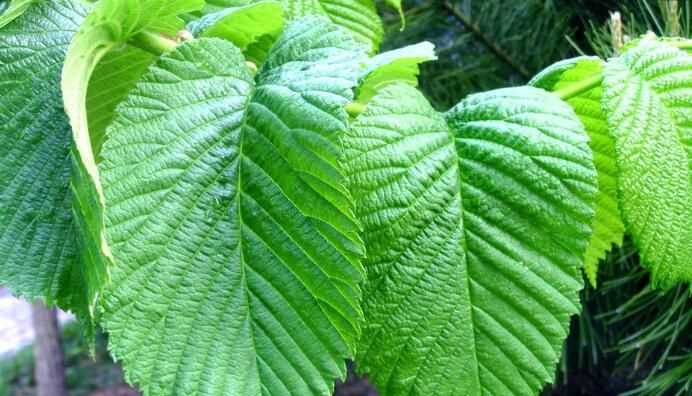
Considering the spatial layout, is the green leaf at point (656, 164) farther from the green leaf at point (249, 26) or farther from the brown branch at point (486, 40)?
the brown branch at point (486, 40)

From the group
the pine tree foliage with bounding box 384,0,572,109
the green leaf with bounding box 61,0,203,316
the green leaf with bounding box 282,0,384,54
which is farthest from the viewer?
the pine tree foliage with bounding box 384,0,572,109

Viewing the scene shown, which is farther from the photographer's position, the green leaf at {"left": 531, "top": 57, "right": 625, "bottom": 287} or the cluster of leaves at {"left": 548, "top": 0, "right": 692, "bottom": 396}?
the cluster of leaves at {"left": 548, "top": 0, "right": 692, "bottom": 396}

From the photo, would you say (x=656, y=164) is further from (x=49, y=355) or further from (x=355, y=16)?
(x=49, y=355)

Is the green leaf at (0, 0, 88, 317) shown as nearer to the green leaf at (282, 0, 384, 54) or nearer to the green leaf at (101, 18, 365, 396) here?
the green leaf at (101, 18, 365, 396)

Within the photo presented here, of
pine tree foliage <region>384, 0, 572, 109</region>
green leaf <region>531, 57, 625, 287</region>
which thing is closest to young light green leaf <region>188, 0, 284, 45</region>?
green leaf <region>531, 57, 625, 287</region>

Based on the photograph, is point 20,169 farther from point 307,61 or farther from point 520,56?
point 520,56

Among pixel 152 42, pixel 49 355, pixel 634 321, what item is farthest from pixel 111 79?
pixel 49 355

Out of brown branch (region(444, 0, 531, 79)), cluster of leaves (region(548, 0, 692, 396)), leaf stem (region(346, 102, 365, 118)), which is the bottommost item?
leaf stem (region(346, 102, 365, 118))
